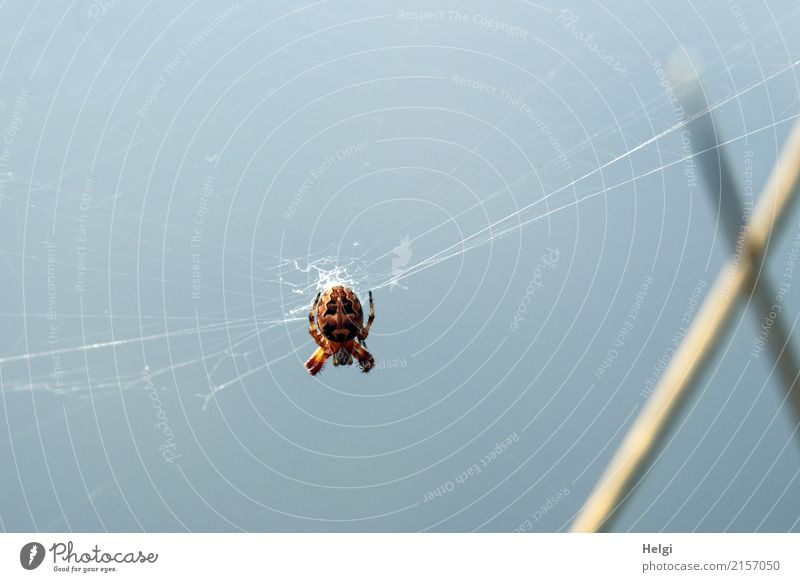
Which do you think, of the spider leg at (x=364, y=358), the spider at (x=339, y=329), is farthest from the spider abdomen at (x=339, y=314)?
the spider leg at (x=364, y=358)

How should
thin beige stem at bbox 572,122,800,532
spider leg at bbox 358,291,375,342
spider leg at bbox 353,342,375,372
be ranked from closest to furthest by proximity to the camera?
thin beige stem at bbox 572,122,800,532 → spider leg at bbox 358,291,375,342 → spider leg at bbox 353,342,375,372

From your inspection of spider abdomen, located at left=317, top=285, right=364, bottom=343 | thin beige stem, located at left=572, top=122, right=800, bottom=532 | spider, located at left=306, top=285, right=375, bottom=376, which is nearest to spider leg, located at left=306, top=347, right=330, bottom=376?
spider, located at left=306, top=285, right=375, bottom=376

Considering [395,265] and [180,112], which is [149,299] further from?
[395,265]

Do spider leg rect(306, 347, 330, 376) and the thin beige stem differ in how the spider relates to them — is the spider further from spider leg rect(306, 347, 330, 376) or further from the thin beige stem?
the thin beige stem

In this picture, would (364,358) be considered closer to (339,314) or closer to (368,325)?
(368,325)
